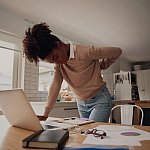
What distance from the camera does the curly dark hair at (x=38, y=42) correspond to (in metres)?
1.19

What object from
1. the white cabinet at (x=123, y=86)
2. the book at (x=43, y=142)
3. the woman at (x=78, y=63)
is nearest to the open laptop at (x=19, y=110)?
the book at (x=43, y=142)

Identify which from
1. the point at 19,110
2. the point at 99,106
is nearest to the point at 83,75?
the point at 99,106

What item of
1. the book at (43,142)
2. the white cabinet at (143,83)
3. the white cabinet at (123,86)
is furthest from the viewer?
the white cabinet at (143,83)

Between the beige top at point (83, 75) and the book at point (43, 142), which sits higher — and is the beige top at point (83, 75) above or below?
above

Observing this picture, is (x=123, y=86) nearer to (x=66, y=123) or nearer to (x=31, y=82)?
(x=31, y=82)

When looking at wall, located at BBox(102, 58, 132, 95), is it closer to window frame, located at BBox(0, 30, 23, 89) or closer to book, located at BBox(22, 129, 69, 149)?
window frame, located at BBox(0, 30, 23, 89)

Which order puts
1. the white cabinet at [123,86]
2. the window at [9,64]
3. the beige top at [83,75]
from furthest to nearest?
the white cabinet at [123,86]
the window at [9,64]
the beige top at [83,75]

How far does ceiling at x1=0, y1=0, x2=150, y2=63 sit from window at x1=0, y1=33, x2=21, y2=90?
452mm

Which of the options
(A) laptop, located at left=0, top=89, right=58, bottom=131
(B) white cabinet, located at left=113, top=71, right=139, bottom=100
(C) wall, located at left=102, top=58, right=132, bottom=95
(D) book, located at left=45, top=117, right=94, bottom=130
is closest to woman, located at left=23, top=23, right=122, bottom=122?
(D) book, located at left=45, top=117, right=94, bottom=130

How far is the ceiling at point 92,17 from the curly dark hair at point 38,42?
1.42m

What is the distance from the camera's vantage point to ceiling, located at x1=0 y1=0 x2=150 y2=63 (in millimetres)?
2568

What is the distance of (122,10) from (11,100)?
7.64 feet

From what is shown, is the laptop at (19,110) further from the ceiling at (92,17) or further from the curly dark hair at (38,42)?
the ceiling at (92,17)

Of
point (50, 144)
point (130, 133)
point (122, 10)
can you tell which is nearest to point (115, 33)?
point (122, 10)
